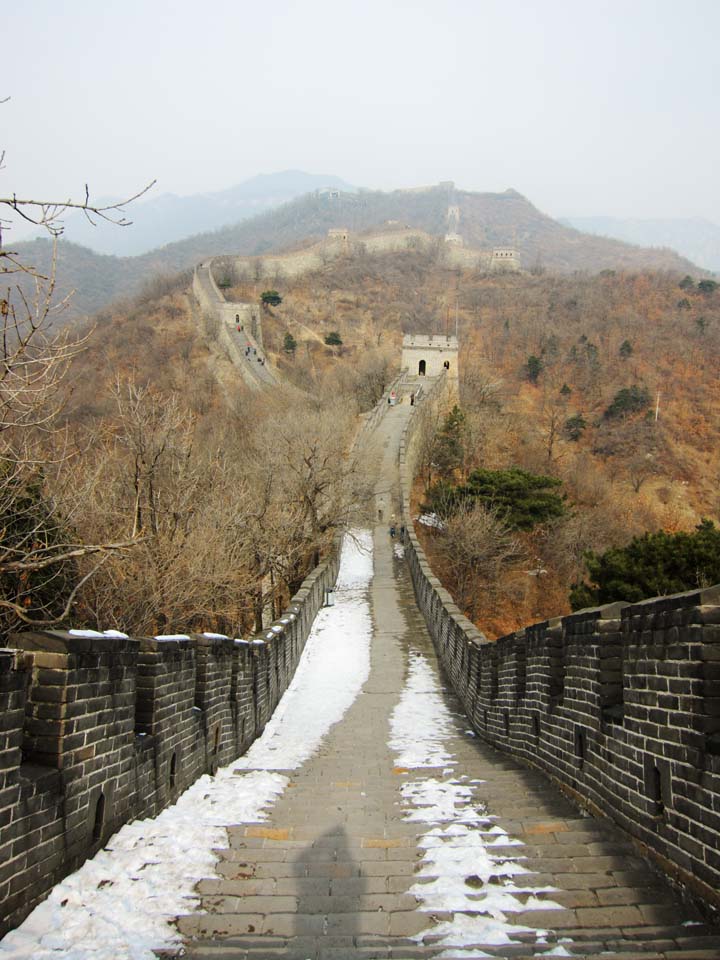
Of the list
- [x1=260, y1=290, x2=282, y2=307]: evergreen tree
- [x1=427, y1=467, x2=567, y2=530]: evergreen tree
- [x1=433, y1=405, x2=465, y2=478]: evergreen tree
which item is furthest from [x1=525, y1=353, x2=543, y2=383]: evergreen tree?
[x1=427, y1=467, x2=567, y2=530]: evergreen tree

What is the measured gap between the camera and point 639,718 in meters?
5.11

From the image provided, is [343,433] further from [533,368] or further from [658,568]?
[533,368]

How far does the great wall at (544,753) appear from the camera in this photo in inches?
157

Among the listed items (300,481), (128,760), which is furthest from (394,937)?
(300,481)

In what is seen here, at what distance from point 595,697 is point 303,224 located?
156 m

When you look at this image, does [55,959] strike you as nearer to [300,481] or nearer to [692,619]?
[692,619]

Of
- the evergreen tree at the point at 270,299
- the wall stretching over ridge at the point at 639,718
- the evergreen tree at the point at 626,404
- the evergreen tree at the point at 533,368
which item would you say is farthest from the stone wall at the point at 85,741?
the evergreen tree at the point at 270,299

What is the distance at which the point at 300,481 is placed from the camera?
25.2 m

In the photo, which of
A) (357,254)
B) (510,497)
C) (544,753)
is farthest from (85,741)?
(357,254)

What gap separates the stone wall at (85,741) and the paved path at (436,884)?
79 cm

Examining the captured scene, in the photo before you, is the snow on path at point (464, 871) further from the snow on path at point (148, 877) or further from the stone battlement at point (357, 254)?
the stone battlement at point (357, 254)

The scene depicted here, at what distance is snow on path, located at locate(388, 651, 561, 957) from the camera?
12.8 ft

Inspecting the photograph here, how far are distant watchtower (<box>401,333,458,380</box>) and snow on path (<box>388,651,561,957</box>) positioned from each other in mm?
52538

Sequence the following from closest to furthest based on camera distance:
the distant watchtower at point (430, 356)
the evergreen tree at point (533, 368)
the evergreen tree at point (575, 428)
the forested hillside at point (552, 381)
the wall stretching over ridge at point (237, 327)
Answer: the forested hillside at point (552, 381) → the evergreen tree at point (575, 428) → the distant watchtower at point (430, 356) → the wall stretching over ridge at point (237, 327) → the evergreen tree at point (533, 368)
